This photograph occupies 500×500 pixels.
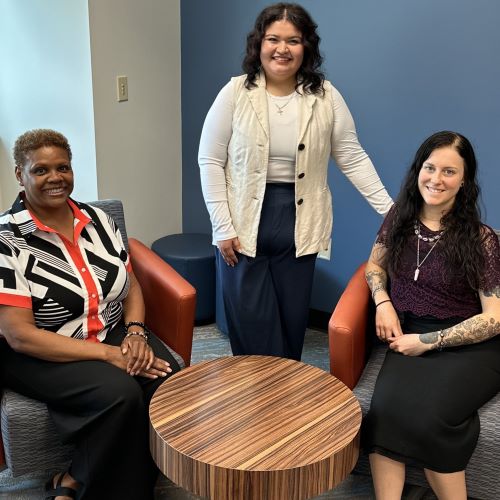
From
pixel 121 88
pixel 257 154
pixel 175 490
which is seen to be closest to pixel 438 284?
pixel 257 154

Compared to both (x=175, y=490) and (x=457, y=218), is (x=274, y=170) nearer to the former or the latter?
(x=457, y=218)

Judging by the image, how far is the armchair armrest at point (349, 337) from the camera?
1.93 metres

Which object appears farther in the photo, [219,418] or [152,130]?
[152,130]

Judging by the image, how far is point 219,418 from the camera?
162 cm

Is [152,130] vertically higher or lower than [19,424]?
higher

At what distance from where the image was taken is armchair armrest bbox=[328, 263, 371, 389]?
1930mm

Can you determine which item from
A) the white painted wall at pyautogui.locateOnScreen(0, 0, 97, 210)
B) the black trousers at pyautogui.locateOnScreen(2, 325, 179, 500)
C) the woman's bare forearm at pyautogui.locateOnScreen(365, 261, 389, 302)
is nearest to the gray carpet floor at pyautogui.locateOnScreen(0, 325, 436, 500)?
the black trousers at pyautogui.locateOnScreen(2, 325, 179, 500)

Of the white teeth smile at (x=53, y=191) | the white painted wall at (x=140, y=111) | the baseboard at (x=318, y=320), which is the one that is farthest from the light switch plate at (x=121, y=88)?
the baseboard at (x=318, y=320)

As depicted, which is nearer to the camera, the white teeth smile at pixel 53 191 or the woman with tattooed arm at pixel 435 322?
the woman with tattooed arm at pixel 435 322

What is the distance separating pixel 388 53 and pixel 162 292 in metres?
1.36

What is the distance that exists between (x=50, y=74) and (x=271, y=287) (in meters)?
1.38

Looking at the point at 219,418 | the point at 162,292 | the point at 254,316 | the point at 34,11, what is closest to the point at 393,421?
the point at 219,418

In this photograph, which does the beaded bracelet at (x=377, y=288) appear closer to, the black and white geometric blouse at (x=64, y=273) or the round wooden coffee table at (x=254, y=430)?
the round wooden coffee table at (x=254, y=430)

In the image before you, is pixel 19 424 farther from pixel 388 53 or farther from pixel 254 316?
pixel 388 53
